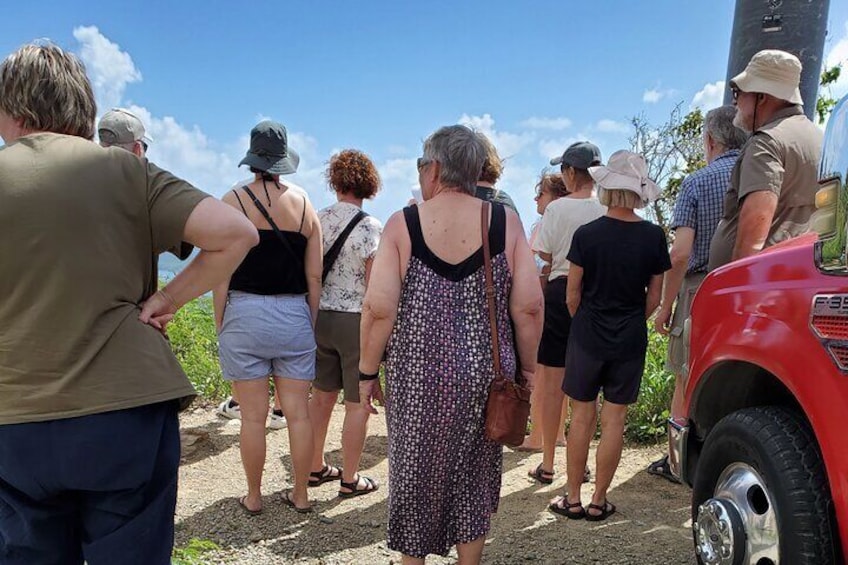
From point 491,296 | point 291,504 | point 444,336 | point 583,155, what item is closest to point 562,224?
point 583,155

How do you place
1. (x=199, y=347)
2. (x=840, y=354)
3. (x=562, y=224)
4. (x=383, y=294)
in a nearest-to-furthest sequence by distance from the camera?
1. (x=840, y=354)
2. (x=383, y=294)
3. (x=562, y=224)
4. (x=199, y=347)

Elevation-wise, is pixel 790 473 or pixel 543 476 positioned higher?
pixel 790 473

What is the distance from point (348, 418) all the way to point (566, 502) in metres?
1.42

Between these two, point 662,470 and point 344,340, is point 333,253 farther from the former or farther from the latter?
point 662,470

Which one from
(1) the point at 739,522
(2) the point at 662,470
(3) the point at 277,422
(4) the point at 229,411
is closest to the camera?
(1) the point at 739,522

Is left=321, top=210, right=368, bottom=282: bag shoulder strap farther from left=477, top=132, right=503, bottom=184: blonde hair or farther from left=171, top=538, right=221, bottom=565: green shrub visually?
left=171, top=538, right=221, bottom=565: green shrub

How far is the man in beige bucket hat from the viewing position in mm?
3125

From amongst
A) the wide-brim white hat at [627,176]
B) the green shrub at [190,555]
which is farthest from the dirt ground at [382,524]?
the wide-brim white hat at [627,176]

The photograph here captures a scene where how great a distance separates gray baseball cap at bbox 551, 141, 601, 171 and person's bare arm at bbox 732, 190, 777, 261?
157 centimetres

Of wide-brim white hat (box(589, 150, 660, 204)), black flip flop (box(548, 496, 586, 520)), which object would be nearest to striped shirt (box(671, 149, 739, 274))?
wide-brim white hat (box(589, 150, 660, 204))

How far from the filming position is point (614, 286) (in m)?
3.84

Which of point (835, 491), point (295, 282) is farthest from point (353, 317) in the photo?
point (835, 491)

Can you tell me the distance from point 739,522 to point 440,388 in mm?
1136

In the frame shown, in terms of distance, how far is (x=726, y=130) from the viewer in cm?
408
